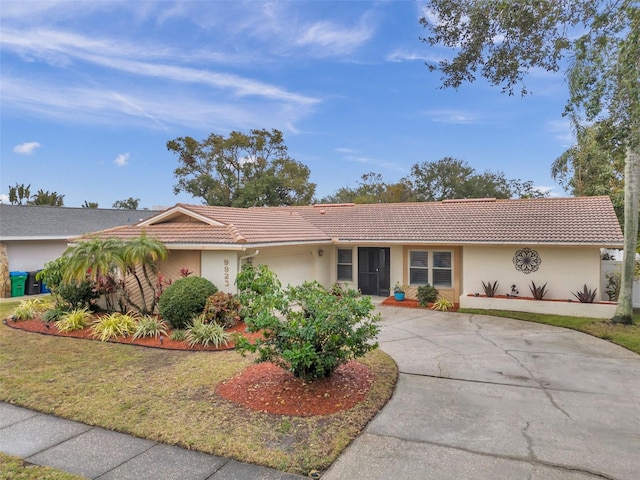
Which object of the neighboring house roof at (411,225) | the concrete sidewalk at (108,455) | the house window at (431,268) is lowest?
the concrete sidewalk at (108,455)

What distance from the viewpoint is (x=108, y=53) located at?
1388cm

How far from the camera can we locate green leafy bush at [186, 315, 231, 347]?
8.98 m

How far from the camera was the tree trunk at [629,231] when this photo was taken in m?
11.0

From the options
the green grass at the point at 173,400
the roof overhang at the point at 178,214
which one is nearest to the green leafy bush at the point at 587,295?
the green grass at the point at 173,400

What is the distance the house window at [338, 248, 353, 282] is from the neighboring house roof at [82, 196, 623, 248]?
106 cm

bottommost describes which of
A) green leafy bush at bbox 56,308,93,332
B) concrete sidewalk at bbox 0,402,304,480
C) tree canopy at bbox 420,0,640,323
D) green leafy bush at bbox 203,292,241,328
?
concrete sidewalk at bbox 0,402,304,480

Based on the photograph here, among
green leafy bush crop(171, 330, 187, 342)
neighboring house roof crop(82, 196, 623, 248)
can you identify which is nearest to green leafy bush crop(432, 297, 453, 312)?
neighboring house roof crop(82, 196, 623, 248)

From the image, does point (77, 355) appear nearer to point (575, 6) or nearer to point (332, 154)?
point (575, 6)

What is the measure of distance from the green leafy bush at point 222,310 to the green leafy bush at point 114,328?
1.93m

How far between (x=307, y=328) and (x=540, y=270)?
11.2 meters

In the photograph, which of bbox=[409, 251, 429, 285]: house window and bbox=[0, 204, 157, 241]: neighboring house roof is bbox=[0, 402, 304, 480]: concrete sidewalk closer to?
bbox=[409, 251, 429, 285]: house window

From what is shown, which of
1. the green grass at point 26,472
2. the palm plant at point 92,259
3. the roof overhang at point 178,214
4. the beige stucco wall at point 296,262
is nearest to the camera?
the green grass at point 26,472

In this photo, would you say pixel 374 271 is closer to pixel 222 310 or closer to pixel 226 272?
pixel 226 272

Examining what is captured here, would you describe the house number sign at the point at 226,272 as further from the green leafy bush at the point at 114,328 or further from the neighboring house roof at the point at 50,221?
the neighboring house roof at the point at 50,221
